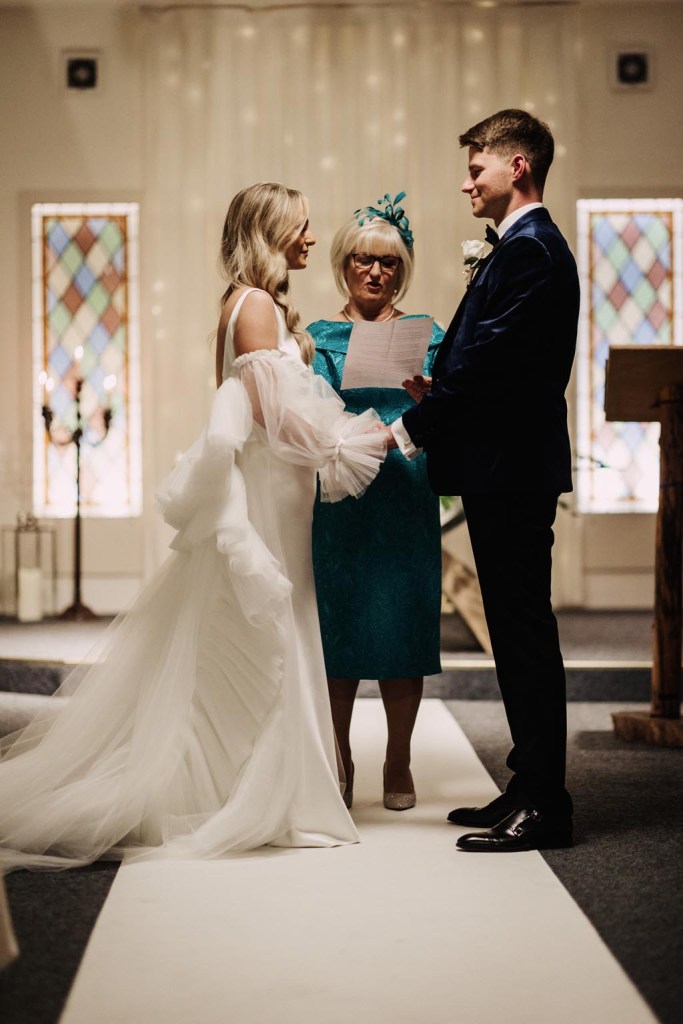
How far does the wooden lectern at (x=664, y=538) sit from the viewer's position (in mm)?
3742

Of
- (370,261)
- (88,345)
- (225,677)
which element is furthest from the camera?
(88,345)

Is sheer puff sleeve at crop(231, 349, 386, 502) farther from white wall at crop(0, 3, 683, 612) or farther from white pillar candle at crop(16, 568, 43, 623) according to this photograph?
white wall at crop(0, 3, 683, 612)

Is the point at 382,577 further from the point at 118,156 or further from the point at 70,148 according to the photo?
the point at 70,148

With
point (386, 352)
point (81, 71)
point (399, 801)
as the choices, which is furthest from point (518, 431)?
point (81, 71)

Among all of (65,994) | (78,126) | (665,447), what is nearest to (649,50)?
(78,126)

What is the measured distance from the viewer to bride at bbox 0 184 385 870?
258cm

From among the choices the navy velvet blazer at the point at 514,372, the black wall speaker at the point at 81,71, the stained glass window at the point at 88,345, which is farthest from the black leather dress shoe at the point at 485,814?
the black wall speaker at the point at 81,71

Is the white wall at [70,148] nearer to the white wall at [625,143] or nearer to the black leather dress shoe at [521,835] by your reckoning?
the white wall at [625,143]

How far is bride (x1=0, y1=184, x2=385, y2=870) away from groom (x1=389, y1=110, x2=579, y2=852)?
0.25 m

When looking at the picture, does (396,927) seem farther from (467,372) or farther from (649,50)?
(649,50)

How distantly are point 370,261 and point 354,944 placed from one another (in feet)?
6.06

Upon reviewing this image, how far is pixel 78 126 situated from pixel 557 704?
5599mm

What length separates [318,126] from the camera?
273 inches

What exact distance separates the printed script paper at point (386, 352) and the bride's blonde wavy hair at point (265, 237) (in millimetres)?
170
